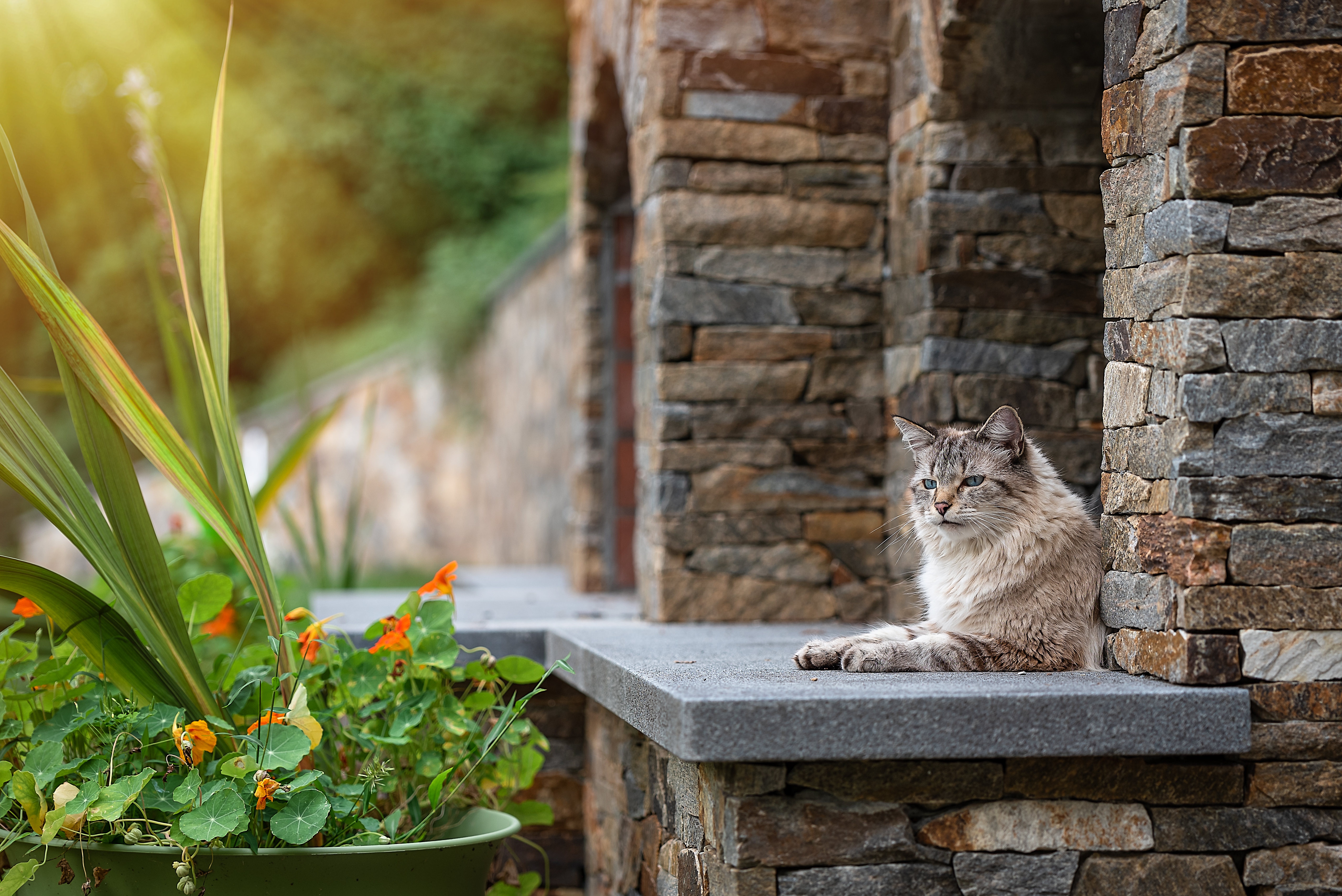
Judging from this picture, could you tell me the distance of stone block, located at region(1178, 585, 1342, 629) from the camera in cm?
204

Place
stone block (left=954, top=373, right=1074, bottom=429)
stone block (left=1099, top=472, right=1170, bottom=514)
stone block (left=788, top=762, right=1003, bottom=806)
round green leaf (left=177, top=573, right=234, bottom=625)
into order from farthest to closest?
1. stone block (left=954, top=373, right=1074, bottom=429)
2. round green leaf (left=177, top=573, right=234, bottom=625)
3. stone block (left=1099, top=472, right=1170, bottom=514)
4. stone block (left=788, top=762, right=1003, bottom=806)

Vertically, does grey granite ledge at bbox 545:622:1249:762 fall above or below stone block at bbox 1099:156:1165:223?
below

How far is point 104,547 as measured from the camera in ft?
6.79

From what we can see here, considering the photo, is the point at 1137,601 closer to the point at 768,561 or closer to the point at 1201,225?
the point at 1201,225

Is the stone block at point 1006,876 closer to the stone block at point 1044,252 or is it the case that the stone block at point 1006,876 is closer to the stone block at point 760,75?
the stone block at point 1044,252

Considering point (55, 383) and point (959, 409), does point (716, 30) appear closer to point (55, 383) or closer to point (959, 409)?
point (959, 409)

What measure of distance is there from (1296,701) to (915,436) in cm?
90

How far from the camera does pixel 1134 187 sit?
2.25 meters

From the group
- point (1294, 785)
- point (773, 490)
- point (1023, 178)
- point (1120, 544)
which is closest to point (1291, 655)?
point (1294, 785)

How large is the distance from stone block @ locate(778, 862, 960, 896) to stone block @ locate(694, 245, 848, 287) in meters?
1.91

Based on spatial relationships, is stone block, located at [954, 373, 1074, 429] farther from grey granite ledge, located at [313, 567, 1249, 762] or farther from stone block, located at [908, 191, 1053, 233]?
grey granite ledge, located at [313, 567, 1249, 762]

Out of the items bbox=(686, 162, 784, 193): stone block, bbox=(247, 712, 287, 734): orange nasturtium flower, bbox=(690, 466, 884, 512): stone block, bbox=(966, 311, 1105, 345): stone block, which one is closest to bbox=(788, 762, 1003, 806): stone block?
bbox=(247, 712, 287, 734): orange nasturtium flower

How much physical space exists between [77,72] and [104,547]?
1315cm

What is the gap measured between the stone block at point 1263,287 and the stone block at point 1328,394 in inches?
4.2
